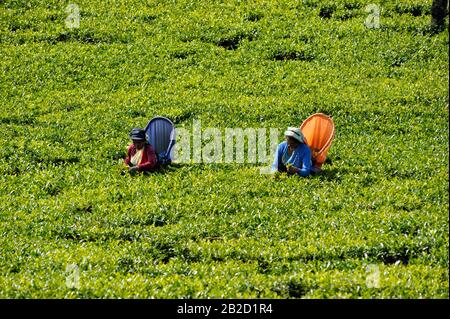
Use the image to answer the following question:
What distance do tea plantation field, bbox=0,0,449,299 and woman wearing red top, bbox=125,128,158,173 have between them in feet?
0.70

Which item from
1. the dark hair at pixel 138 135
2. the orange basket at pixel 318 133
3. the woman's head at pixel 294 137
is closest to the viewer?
the woman's head at pixel 294 137

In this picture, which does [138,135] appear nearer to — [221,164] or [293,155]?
[221,164]

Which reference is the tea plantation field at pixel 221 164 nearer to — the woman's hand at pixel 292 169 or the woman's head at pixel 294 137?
the woman's hand at pixel 292 169

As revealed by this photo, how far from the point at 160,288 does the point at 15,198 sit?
4842 millimetres

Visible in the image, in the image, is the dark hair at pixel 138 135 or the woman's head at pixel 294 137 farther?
the dark hair at pixel 138 135

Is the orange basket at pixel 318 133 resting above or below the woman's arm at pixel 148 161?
above

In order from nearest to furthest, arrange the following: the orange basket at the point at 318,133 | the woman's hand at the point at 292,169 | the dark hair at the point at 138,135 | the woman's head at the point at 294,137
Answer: the woman's head at the point at 294,137, the woman's hand at the point at 292,169, the dark hair at the point at 138,135, the orange basket at the point at 318,133

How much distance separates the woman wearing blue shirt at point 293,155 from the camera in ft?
50.2

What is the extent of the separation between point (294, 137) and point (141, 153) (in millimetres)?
2839

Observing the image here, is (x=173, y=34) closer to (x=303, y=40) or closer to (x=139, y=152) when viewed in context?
(x=303, y=40)

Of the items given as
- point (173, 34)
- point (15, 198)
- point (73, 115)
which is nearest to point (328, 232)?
point (15, 198)

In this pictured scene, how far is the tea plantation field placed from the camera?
1193cm

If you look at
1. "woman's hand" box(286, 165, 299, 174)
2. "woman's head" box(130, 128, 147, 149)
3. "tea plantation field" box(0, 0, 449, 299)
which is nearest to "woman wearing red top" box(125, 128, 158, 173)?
"woman's head" box(130, 128, 147, 149)

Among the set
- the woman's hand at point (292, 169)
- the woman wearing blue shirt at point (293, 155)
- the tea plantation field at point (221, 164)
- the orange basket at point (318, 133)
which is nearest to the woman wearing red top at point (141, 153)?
the tea plantation field at point (221, 164)
